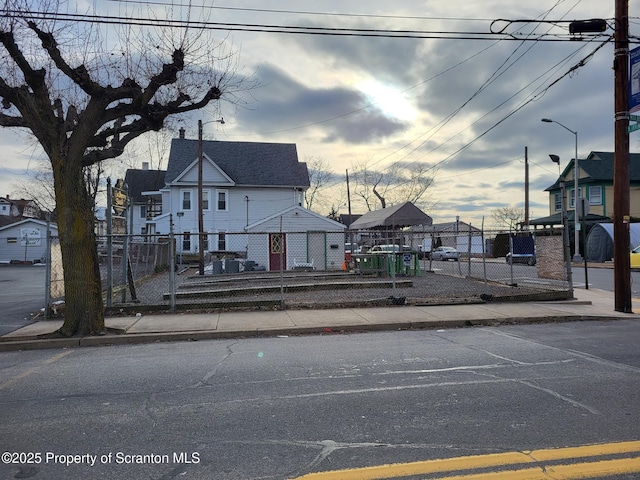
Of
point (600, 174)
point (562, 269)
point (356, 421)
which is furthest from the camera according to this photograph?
point (600, 174)

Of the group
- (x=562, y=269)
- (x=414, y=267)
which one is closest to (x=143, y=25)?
(x=562, y=269)

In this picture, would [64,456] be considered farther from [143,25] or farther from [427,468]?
[143,25]

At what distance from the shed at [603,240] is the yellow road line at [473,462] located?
31491 mm

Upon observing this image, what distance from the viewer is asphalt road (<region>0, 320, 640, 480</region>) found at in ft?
12.2

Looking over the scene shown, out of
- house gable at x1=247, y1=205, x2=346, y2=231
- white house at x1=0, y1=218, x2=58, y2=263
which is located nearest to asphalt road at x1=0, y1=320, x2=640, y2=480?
house gable at x1=247, y1=205, x2=346, y2=231

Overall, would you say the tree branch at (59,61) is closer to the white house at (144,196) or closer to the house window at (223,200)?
the house window at (223,200)

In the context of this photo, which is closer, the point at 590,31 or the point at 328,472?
the point at 328,472

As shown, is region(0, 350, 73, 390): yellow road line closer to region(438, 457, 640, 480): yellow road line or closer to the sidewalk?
the sidewalk

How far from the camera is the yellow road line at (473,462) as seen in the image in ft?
11.1

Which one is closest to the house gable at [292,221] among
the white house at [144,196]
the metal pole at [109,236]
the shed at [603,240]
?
the metal pole at [109,236]

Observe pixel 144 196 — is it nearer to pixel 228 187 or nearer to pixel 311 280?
pixel 228 187

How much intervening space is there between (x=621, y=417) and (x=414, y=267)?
16.4m

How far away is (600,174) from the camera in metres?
38.9

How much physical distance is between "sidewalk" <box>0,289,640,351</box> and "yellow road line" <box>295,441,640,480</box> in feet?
19.6
